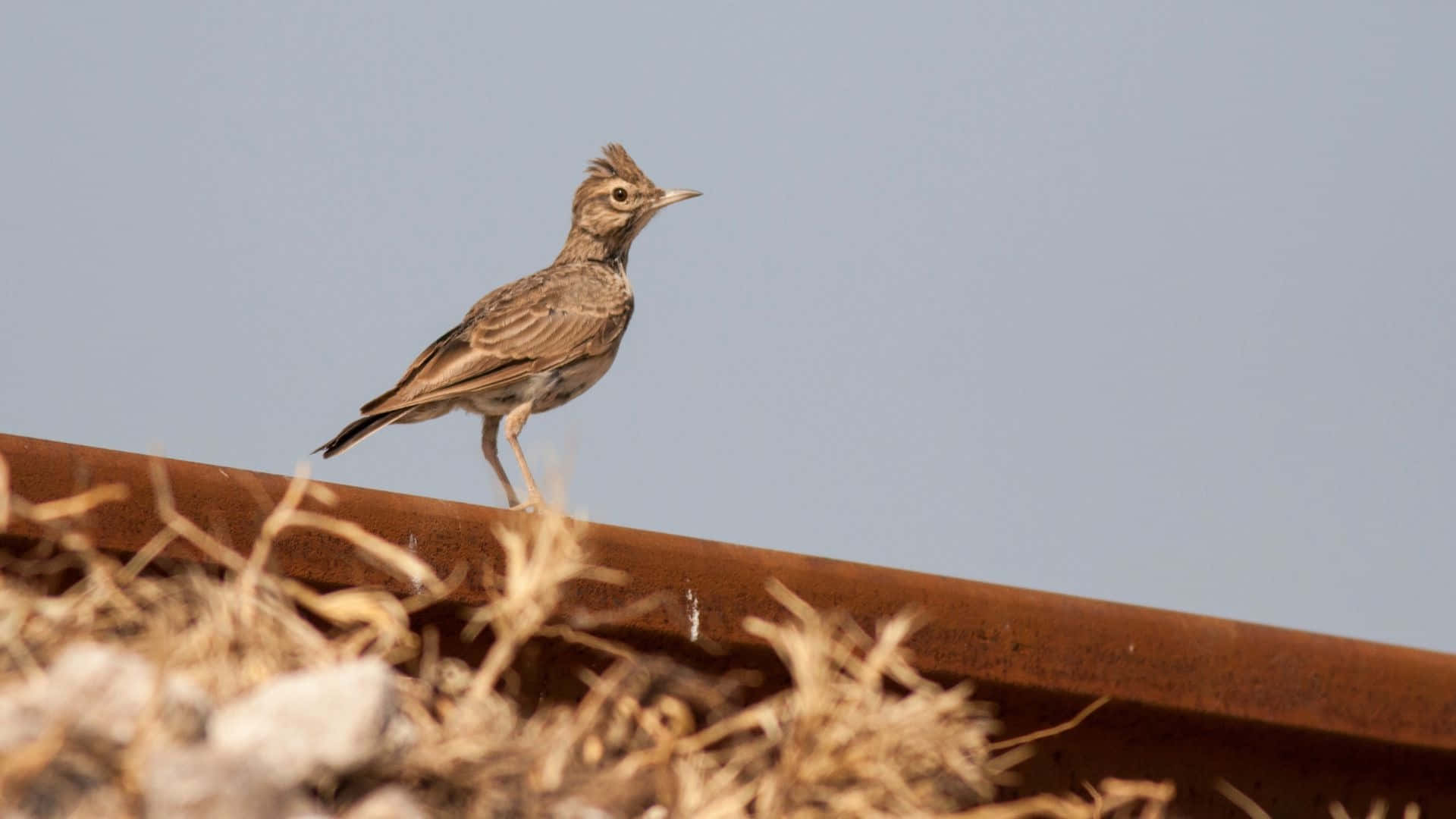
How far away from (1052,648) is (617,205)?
18.5ft

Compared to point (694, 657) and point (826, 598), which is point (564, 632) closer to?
point (694, 657)

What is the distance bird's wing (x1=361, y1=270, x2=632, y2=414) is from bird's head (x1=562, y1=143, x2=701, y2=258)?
0.79 meters

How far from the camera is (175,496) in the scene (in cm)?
275

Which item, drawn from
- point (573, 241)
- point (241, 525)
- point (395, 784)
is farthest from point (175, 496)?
point (573, 241)

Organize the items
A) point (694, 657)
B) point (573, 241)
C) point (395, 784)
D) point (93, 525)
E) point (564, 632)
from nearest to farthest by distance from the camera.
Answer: point (395, 784), point (564, 632), point (93, 525), point (694, 657), point (573, 241)

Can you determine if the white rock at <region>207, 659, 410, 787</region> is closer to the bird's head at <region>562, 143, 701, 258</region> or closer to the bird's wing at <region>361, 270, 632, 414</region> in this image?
the bird's wing at <region>361, 270, 632, 414</region>

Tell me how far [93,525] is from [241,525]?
0.24 meters

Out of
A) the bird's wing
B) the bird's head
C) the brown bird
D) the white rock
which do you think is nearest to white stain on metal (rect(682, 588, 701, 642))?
the white rock

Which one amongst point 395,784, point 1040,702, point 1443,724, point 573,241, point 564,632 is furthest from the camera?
point 573,241

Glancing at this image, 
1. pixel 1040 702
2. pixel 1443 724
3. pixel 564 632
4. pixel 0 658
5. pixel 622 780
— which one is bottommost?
pixel 0 658

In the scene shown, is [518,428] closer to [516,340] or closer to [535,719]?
[516,340]

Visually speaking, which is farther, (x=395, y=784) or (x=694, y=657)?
(x=694, y=657)

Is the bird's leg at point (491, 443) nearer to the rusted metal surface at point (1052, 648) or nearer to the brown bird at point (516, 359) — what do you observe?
the brown bird at point (516, 359)

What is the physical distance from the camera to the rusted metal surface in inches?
109
